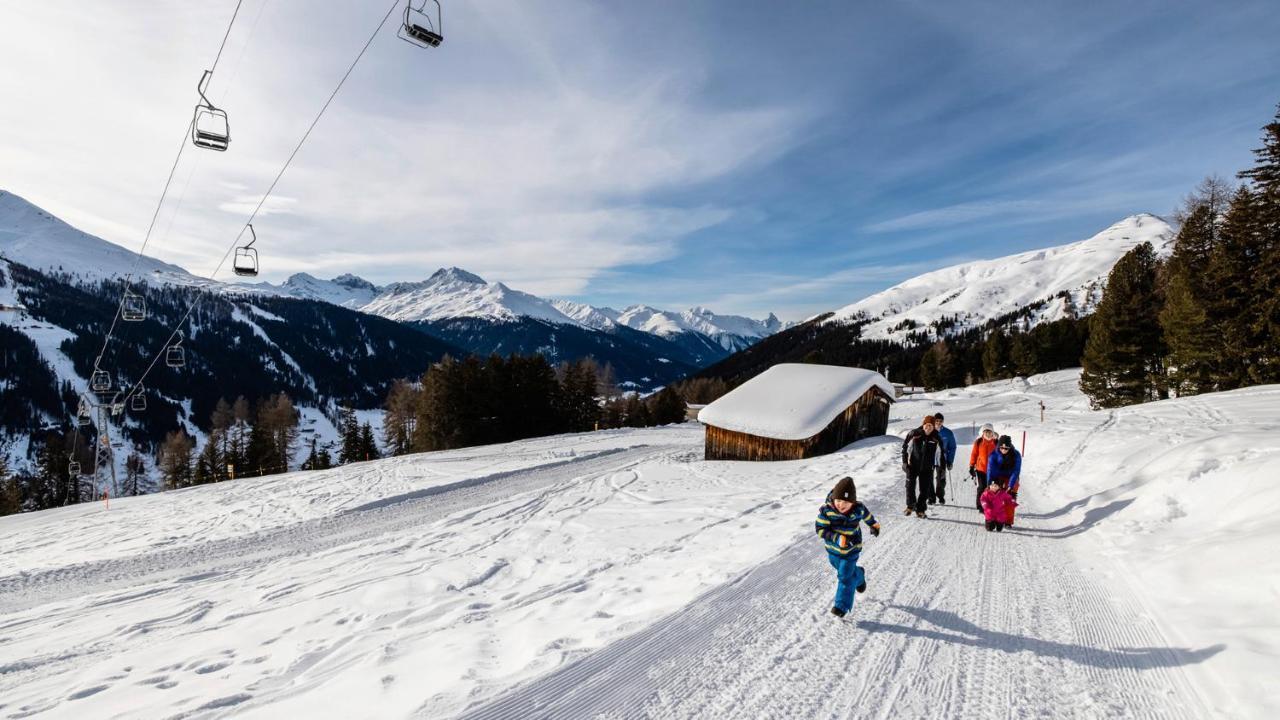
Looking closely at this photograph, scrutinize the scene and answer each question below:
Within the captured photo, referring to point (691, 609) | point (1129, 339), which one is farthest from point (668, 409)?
point (691, 609)

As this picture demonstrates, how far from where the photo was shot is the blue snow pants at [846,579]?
499 centimetres

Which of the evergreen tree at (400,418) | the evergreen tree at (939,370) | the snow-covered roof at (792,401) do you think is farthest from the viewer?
the evergreen tree at (939,370)

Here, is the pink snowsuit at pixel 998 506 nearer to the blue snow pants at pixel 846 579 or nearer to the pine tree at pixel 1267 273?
the blue snow pants at pixel 846 579

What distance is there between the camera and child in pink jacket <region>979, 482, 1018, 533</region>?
8.23 meters

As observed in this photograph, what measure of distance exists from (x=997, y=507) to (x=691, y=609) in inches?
239

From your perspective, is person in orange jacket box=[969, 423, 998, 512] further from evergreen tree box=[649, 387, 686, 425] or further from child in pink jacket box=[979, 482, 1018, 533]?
evergreen tree box=[649, 387, 686, 425]

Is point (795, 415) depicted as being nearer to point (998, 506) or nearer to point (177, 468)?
point (998, 506)

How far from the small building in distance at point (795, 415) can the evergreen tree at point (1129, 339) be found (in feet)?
66.1

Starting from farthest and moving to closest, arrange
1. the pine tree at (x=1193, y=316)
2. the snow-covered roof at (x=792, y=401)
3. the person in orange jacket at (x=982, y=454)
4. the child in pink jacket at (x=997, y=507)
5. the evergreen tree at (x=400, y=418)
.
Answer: the evergreen tree at (x=400, y=418) → the pine tree at (x=1193, y=316) → the snow-covered roof at (x=792, y=401) → the person in orange jacket at (x=982, y=454) → the child in pink jacket at (x=997, y=507)

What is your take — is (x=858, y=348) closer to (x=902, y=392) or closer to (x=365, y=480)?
(x=902, y=392)

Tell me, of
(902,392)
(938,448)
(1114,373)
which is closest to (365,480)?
(938,448)

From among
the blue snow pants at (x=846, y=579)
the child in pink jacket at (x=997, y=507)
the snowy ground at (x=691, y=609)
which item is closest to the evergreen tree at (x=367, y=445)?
the snowy ground at (x=691, y=609)

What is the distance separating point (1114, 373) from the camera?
107 ft

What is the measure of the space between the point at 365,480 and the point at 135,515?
6.63 meters
